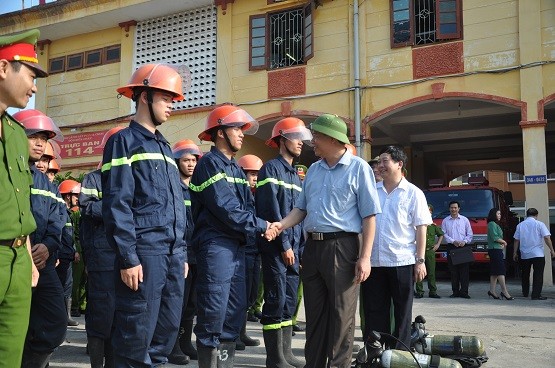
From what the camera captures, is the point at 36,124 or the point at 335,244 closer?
the point at 335,244

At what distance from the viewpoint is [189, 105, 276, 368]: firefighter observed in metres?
4.14

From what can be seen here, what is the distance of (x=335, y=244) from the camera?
157 inches

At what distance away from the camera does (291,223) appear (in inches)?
177

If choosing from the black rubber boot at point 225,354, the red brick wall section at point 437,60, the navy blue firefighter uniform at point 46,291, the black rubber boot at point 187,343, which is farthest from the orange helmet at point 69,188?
the red brick wall section at point 437,60

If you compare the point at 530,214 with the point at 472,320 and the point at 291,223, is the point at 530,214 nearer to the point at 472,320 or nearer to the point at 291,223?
the point at 472,320

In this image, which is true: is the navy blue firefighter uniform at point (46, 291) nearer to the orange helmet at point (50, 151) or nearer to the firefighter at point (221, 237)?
the orange helmet at point (50, 151)

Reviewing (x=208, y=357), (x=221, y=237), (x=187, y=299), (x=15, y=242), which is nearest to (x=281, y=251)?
(x=221, y=237)

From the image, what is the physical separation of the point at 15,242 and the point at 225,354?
2.23m

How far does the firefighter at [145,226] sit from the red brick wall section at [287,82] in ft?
36.9

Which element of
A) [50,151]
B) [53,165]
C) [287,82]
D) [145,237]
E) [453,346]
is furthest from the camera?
[287,82]

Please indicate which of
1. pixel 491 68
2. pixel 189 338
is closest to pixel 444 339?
pixel 189 338

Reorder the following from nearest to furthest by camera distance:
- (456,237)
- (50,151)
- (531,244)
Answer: (50,151) → (531,244) → (456,237)

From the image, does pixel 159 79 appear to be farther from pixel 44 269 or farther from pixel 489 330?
pixel 489 330

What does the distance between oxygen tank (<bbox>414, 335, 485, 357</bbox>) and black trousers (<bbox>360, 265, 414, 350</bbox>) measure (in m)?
0.16
